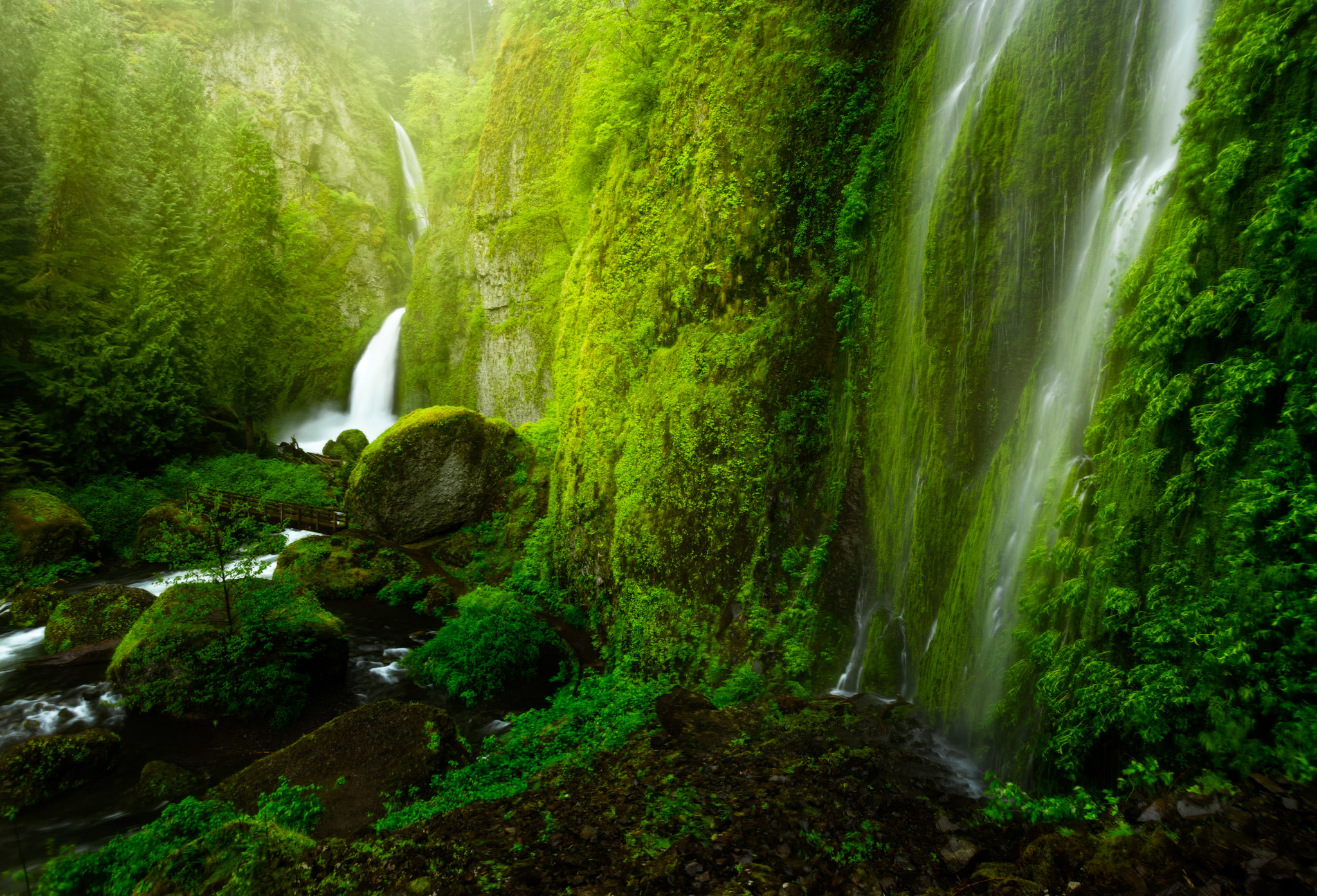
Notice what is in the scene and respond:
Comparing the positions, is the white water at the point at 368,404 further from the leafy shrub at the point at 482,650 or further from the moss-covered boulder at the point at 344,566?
the leafy shrub at the point at 482,650

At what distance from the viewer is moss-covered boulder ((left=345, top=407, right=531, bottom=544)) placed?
14.6 meters

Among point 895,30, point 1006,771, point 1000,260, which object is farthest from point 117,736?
point 895,30

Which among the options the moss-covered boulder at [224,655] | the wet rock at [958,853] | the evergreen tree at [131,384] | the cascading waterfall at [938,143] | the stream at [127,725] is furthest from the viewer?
the evergreen tree at [131,384]

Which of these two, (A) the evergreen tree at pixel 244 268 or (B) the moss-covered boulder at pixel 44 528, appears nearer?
(B) the moss-covered boulder at pixel 44 528

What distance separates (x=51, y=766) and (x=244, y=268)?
814 inches

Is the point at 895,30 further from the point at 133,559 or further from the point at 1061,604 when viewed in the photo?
the point at 133,559

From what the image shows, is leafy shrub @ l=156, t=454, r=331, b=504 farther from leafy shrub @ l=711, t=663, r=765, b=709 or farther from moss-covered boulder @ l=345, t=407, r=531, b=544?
leafy shrub @ l=711, t=663, r=765, b=709

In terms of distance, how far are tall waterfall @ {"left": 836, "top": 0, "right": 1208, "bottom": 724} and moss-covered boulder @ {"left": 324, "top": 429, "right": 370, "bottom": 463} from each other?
21.1m

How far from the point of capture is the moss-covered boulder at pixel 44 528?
12242mm

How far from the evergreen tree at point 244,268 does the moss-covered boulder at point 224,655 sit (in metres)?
14.0

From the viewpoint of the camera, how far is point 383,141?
1447 inches

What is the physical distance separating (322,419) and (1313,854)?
31720 mm

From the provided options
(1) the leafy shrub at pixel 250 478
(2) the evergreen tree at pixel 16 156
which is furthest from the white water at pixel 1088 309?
(2) the evergreen tree at pixel 16 156

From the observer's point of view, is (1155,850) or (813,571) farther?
(813,571)
